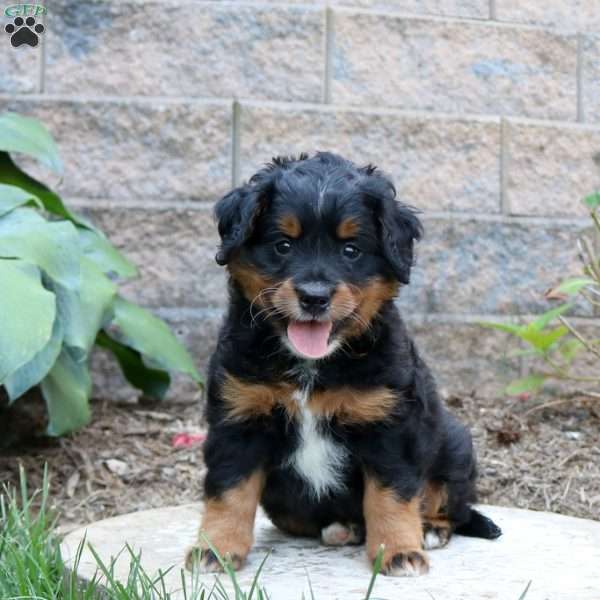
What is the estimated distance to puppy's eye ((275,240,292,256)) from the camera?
3309mm

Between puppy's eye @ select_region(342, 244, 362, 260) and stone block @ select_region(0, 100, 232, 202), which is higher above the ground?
stone block @ select_region(0, 100, 232, 202)

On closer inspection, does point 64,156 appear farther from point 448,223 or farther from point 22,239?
point 448,223

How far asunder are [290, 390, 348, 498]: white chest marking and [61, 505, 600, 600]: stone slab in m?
0.30

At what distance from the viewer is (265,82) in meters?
6.27

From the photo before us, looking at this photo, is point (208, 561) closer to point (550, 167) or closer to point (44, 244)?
point (44, 244)

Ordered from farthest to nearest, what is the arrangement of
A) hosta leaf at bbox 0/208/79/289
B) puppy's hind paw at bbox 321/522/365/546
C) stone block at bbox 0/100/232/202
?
stone block at bbox 0/100/232/202
hosta leaf at bbox 0/208/79/289
puppy's hind paw at bbox 321/522/365/546

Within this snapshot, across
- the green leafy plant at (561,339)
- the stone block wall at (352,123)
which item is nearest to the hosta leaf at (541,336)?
the green leafy plant at (561,339)

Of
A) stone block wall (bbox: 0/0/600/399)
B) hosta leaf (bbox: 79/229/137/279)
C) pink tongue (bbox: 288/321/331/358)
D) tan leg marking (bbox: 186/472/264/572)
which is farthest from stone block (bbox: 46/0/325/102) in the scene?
tan leg marking (bbox: 186/472/264/572)

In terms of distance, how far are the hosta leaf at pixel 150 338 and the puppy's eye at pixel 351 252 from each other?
7.62 feet

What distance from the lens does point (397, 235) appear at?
3426 millimetres

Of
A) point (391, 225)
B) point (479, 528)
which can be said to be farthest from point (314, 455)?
point (479, 528)

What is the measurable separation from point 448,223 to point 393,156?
543 millimetres

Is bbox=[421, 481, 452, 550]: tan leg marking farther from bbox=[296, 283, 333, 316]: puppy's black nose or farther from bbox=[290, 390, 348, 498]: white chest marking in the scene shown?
bbox=[296, 283, 333, 316]: puppy's black nose

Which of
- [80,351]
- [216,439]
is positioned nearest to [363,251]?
[216,439]
